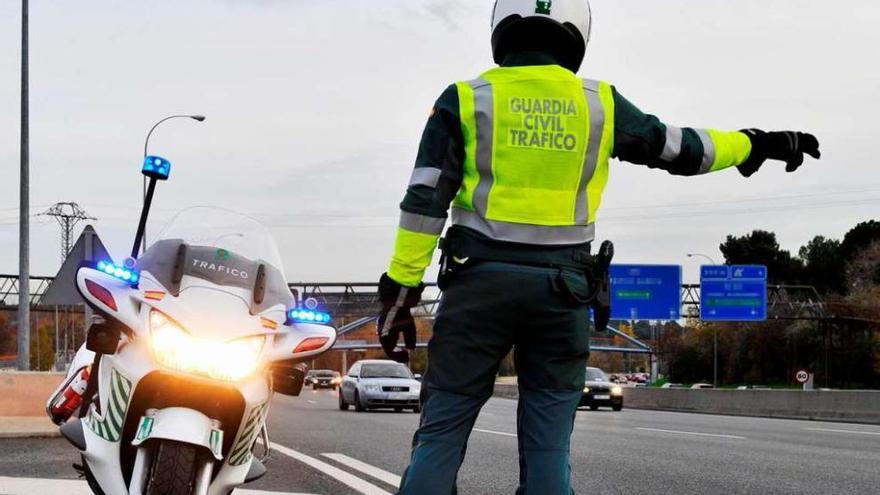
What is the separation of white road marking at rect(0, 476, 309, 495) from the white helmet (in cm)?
382

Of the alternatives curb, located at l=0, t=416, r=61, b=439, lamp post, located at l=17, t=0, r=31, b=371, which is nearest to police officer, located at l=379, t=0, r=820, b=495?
curb, located at l=0, t=416, r=61, b=439

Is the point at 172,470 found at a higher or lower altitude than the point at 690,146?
lower

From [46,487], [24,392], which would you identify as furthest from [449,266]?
[24,392]

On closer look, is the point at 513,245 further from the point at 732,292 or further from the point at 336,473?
the point at 732,292

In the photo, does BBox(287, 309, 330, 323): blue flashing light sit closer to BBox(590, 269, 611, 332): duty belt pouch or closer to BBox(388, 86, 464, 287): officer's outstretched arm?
BBox(388, 86, 464, 287): officer's outstretched arm

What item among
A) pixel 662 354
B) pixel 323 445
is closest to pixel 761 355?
pixel 662 354

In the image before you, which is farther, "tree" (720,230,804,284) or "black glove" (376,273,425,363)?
"tree" (720,230,804,284)

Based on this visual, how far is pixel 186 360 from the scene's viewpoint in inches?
164

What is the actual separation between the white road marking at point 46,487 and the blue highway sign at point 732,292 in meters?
37.9

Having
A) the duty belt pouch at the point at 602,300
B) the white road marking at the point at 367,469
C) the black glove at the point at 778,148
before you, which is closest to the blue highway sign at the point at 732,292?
the white road marking at the point at 367,469

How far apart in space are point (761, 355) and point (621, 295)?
1625 inches

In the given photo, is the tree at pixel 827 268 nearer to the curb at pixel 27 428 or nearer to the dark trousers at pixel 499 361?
the curb at pixel 27 428

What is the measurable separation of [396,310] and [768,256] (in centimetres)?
9166

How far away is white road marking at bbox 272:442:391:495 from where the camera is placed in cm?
721
